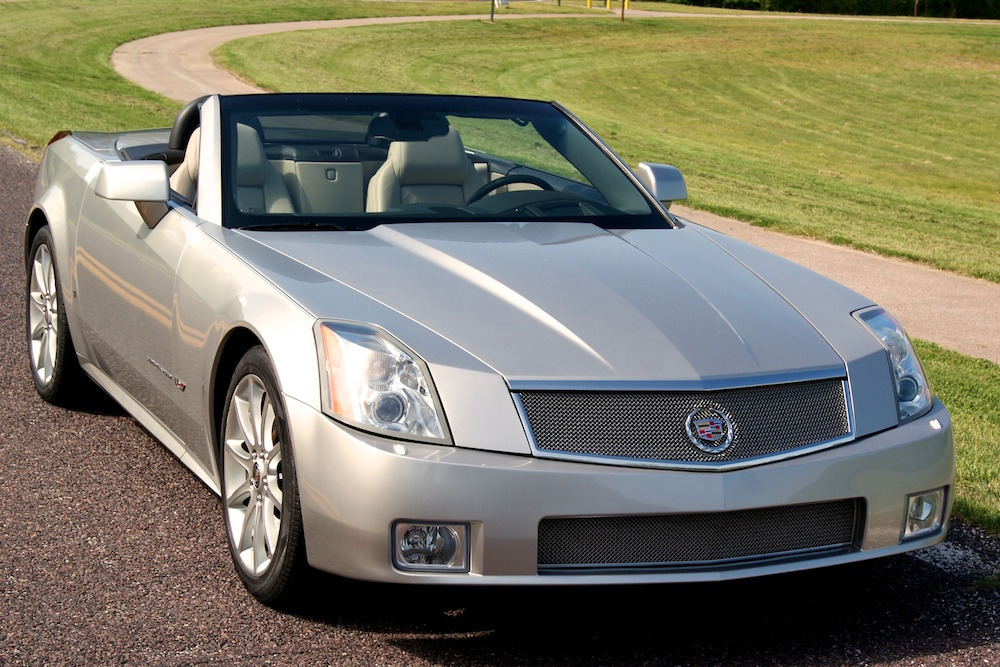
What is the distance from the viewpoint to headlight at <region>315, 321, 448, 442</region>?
3.55 metres

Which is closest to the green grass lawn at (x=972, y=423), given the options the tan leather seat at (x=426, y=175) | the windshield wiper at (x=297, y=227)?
the tan leather seat at (x=426, y=175)

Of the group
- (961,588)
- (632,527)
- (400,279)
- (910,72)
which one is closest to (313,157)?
(400,279)

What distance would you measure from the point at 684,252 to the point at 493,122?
140 centimetres

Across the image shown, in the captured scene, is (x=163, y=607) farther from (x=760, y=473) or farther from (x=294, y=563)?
(x=760, y=473)

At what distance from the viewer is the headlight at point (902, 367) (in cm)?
407

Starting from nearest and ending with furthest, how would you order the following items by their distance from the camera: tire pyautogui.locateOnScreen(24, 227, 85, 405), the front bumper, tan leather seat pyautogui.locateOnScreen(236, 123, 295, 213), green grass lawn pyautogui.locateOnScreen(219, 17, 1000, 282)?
the front bumper → tan leather seat pyautogui.locateOnScreen(236, 123, 295, 213) → tire pyautogui.locateOnScreen(24, 227, 85, 405) → green grass lawn pyautogui.locateOnScreen(219, 17, 1000, 282)

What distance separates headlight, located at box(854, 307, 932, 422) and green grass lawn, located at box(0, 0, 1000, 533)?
0.98m

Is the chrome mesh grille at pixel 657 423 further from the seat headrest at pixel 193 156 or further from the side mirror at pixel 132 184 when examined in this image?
the seat headrest at pixel 193 156

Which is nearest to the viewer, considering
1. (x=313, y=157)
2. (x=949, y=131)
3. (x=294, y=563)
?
(x=294, y=563)

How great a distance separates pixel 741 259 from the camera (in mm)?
4820

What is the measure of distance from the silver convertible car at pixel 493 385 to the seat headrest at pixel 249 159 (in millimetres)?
11

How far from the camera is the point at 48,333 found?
615cm

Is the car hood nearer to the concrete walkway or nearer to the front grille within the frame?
the front grille

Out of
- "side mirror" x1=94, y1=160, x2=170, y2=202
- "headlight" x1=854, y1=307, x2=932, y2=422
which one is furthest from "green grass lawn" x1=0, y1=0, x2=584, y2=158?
"headlight" x1=854, y1=307, x2=932, y2=422
